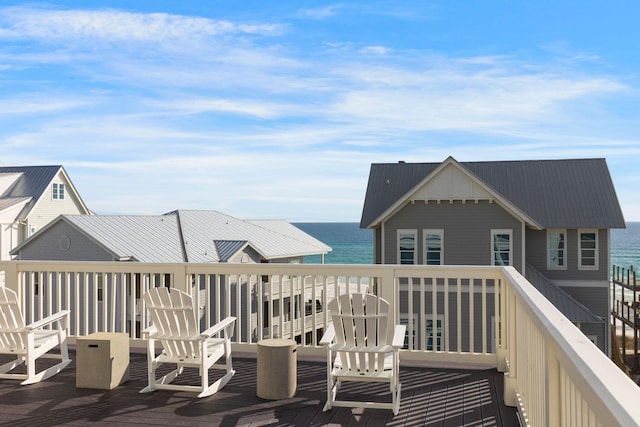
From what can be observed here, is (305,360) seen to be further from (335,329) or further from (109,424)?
(109,424)

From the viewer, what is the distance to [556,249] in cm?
1839

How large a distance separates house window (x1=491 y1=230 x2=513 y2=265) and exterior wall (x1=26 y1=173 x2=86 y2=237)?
2204 centimetres

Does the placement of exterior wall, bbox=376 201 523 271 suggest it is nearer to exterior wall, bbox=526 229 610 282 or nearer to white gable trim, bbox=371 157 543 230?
Answer: white gable trim, bbox=371 157 543 230

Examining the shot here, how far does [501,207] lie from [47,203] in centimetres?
2268

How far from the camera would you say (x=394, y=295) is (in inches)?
242

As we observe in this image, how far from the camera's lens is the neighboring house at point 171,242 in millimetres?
23297

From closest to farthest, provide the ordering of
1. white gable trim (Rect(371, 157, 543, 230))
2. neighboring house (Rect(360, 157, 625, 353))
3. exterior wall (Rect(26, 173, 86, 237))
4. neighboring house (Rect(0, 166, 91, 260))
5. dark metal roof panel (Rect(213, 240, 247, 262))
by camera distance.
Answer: white gable trim (Rect(371, 157, 543, 230)) → neighboring house (Rect(360, 157, 625, 353)) → dark metal roof panel (Rect(213, 240, 247, 262)) → neighboring house (Rect(0, 166, 91, 260)) → exterior wall (Rect(26, 173, 86, 237))

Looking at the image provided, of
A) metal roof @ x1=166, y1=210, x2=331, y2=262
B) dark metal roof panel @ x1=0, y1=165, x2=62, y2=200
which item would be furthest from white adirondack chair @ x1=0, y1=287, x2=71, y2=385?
dark metal roof panel @ x1=0, y1=165, x2=62, y2=200

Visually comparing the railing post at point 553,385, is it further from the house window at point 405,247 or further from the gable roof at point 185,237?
the gable roof at point 185,237

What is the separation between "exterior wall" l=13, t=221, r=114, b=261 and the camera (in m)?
23.3

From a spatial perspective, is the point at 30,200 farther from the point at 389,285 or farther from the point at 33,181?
the point at 389,285

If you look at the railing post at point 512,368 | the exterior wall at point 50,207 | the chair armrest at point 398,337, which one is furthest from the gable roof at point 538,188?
the exterior wall at point 50,207

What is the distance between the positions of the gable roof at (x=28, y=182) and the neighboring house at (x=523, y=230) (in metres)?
18.5

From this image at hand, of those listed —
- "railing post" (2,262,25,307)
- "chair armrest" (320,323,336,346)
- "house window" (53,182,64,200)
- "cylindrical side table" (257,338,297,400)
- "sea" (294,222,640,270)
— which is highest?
"house window" (53,182,64,200)
